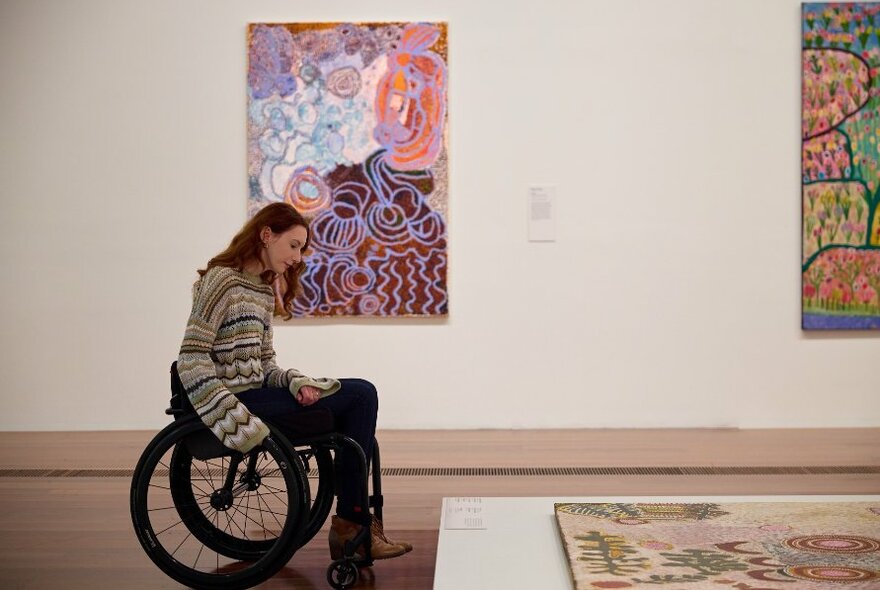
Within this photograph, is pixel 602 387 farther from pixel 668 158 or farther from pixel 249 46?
pixel 249 46

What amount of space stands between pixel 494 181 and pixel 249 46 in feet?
4.99

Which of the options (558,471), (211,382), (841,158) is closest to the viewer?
(211,382)

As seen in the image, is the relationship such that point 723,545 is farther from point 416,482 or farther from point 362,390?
point 416,482

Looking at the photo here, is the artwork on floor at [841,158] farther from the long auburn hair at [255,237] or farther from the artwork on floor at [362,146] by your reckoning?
the long auburn hair at [255,237]

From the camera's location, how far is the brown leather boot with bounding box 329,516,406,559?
2410 mm

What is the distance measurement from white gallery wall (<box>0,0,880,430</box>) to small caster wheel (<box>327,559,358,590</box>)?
110 inches

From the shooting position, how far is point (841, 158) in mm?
5074

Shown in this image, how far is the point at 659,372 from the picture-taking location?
16.7 ft

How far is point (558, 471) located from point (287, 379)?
5.58ft

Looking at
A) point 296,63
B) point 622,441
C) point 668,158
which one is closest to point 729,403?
point 622,441

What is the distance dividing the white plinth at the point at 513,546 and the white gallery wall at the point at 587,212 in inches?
74.9

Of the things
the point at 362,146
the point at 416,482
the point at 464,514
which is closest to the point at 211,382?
the point at 464,514

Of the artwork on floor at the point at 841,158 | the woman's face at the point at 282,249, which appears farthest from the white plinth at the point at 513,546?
the artwork on floor at the point at 841,158

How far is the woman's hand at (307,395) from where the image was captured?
2.36 m
